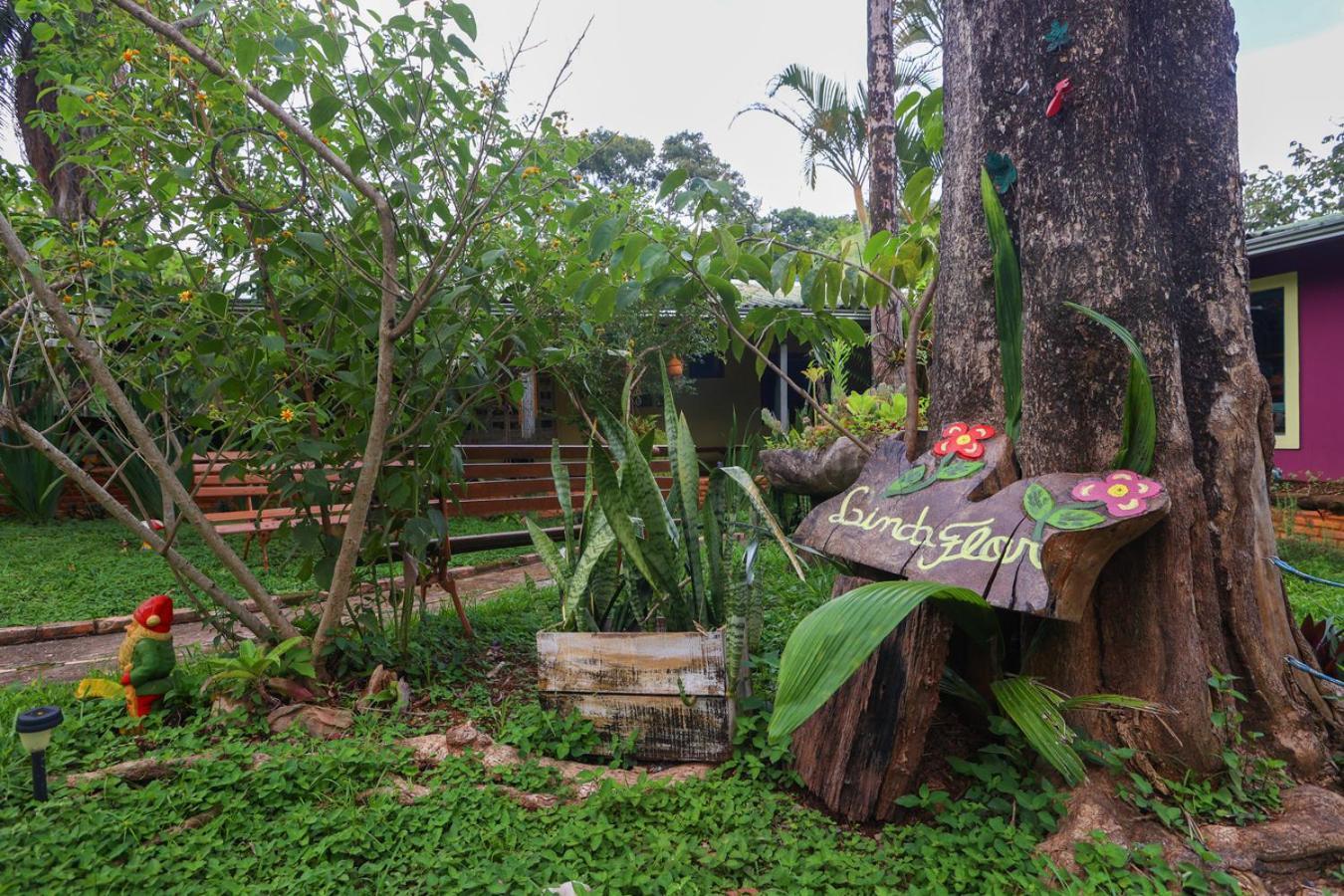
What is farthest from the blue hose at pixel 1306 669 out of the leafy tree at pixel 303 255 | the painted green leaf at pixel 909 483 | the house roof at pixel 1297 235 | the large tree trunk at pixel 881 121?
the large tree trunk at pixel 881 121

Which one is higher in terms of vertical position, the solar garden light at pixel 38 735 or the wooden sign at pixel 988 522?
the wooden sign at pixel 988 522

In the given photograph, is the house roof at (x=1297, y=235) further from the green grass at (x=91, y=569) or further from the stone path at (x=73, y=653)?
the green grass at (x=91, y=569)

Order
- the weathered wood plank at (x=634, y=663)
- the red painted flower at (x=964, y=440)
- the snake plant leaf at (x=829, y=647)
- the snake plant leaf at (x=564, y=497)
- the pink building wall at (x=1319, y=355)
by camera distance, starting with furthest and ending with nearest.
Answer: the pink building wall at (x=1319, y=355)
the snake plant leaf at (x=564, y=497)
the weathered wood plank at (x=634, y=663)
the red painted flower at (x=964, y=440)
the snake plant leaf at (x=829, y=647)

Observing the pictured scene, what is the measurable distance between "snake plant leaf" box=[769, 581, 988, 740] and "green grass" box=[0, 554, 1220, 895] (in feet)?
1.53

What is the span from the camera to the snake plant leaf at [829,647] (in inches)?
49.3

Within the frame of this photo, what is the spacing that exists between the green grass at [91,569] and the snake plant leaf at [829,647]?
2089 mm

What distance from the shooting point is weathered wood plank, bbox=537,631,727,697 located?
79.4 inches

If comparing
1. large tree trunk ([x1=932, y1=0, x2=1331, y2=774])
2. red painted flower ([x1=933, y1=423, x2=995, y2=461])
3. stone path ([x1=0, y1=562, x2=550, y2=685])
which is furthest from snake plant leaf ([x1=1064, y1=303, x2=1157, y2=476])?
stone path ([x1=0, y1=562, x2=550, y2=685])

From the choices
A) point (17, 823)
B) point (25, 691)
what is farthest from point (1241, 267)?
point (25, 691)

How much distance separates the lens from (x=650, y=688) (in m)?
2.06

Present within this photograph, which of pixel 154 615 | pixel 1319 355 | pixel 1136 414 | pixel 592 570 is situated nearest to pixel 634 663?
pixel 592 570

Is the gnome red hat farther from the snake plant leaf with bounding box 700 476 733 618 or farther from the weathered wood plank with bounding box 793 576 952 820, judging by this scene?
the weathered wood plank with bounding box 793 576 952 820

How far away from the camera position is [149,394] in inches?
97.9

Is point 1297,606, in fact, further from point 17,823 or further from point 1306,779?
point 17,823
